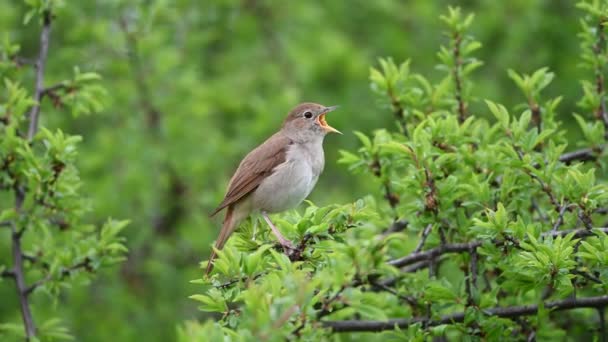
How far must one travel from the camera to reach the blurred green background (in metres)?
11.0

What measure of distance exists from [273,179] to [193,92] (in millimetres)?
4745

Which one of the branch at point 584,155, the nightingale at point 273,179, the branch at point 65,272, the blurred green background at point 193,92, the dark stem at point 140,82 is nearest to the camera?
the branch at point 584,155

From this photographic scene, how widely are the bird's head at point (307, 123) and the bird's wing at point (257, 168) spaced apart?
20cm

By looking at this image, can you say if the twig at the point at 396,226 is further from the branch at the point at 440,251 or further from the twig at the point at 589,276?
the twig at the point at 589,276

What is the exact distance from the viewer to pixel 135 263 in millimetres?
12508

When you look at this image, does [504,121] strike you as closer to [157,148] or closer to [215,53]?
[157,148]

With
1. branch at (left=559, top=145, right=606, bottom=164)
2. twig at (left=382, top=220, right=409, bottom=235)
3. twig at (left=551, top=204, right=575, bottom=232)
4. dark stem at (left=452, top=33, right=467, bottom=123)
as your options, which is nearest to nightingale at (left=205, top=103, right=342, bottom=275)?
twig at (left=382, top=220, right=409, bottom=235)

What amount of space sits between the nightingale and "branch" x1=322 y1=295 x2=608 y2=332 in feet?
3.89

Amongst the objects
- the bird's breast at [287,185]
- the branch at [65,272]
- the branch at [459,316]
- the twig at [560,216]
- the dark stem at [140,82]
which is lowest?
the branch at [459,316]

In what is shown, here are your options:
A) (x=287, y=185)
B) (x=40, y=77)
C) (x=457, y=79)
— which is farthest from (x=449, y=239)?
Answer: (x=40, y=77)

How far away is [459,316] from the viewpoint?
5445mm

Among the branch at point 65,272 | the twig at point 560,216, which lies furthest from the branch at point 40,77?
the twig at point 560,216

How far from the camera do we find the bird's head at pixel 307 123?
7.41m

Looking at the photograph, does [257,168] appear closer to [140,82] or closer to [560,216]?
[560,216]
